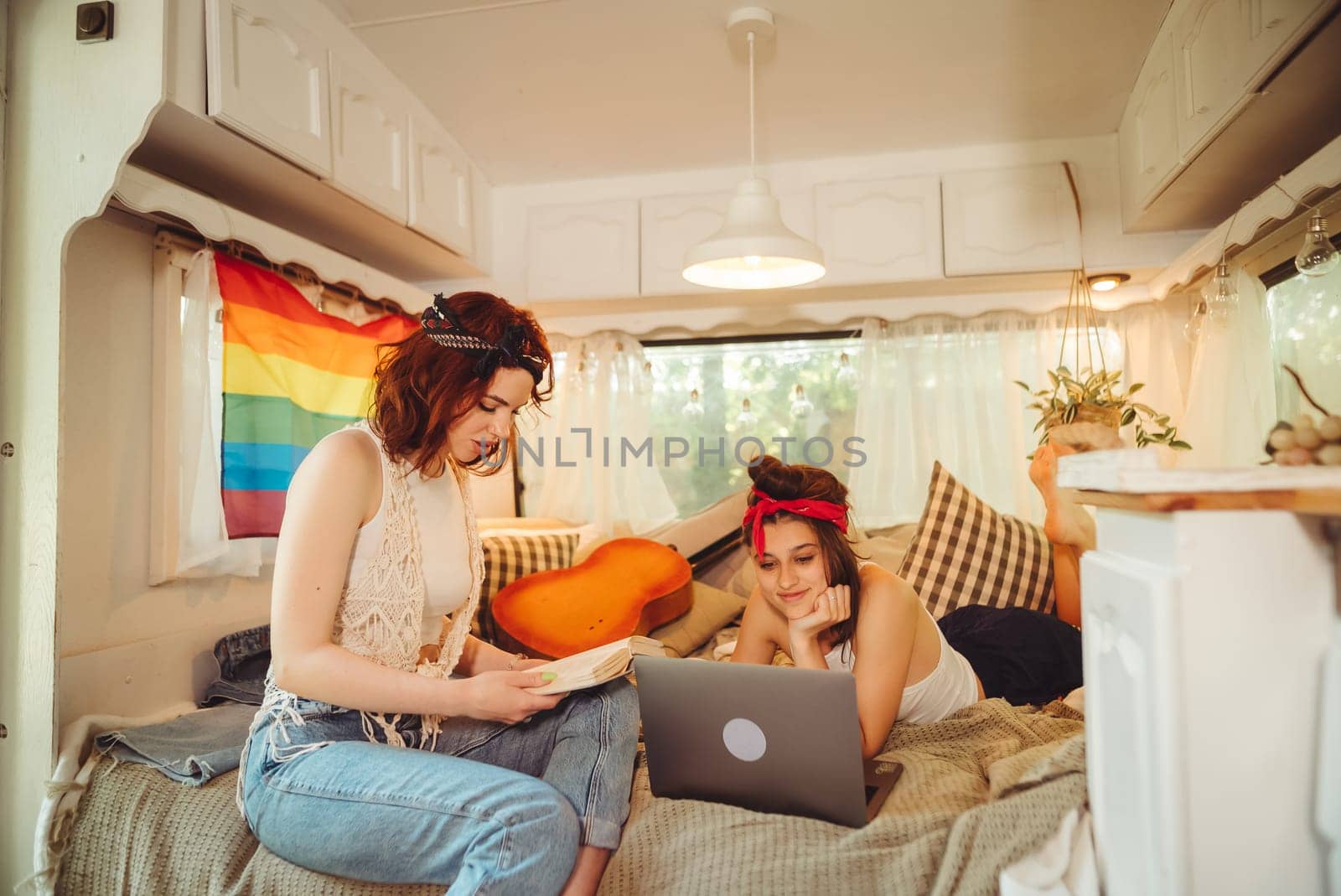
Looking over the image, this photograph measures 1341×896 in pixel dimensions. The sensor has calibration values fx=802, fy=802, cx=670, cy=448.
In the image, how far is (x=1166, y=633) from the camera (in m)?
0.72

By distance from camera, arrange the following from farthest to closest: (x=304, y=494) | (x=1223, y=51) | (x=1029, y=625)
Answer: (x=1029, y=625)
(x=1223, y=51)
(x=304, y=494)

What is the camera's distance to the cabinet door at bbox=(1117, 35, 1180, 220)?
6.77ft

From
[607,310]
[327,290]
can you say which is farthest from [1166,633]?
[607,310]

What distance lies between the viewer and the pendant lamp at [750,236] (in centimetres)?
187

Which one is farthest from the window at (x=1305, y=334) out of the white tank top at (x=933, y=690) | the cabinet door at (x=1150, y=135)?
the white tank top at (x=933, y=690)

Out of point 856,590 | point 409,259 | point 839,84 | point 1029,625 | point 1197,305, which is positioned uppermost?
point 839,84

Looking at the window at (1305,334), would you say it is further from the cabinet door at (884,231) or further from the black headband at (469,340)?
the black headband at (469,340)

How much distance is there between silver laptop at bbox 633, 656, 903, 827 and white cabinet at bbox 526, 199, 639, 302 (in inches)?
73.6

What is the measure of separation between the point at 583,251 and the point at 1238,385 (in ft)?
6.77

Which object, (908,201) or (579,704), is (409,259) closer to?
(908,201)

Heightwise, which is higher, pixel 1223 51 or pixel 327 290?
pixel 1223 51

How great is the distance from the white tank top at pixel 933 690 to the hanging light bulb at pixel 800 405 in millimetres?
1539

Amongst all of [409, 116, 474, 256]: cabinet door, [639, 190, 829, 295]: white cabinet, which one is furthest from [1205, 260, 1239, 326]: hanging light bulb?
[409, 116, 474, 256]: cabinet door

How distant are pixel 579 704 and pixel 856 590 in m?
0.58
